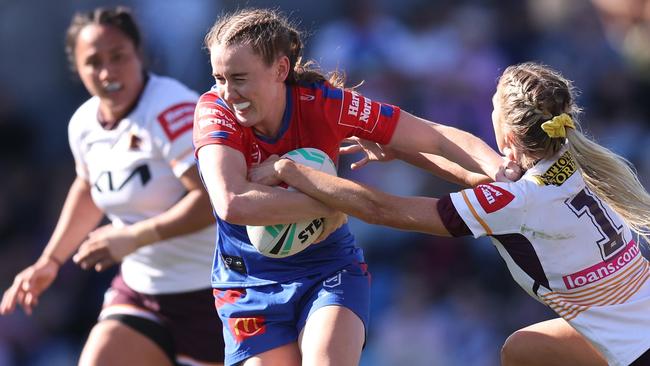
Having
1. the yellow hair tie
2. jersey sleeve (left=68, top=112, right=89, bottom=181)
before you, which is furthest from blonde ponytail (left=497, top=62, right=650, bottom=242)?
jersey sleeve (left=68, top=112, right=89, bottom=181)

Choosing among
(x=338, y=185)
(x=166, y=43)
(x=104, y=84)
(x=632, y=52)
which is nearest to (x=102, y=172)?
(x=104, y=84)

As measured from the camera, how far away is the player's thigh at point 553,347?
446cm

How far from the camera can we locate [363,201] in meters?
4.16

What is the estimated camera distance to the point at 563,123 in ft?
13.4

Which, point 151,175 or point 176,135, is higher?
point 176,135

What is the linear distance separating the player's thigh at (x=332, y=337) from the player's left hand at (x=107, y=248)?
1229 millimetres

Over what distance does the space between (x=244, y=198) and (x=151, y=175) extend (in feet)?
4.31

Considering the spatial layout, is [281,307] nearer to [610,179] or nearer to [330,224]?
[330,224]

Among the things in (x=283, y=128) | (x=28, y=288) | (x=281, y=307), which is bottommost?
(x=28, y=288)

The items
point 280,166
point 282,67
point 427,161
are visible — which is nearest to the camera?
point 280,166

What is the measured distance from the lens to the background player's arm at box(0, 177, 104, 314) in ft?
17.8

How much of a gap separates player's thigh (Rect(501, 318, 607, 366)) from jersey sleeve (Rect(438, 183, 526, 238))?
634mm

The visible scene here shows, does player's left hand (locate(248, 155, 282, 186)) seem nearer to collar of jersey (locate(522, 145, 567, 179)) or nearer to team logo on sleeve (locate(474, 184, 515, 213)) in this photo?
team logo on sleeve (locate(474, 184, 515, 213))

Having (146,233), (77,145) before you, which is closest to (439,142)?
(146,233)
